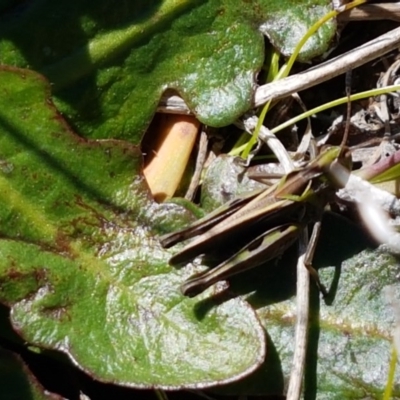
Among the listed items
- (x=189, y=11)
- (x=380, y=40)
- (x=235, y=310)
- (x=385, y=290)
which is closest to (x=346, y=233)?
(x=385, y=290)

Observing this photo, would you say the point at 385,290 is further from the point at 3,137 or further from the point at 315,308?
the point at 3,137

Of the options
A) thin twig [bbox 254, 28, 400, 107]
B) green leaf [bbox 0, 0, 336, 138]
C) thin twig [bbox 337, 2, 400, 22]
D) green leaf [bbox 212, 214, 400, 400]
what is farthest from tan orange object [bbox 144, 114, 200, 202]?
thin twig [bbox 337, 2, 400, 22]

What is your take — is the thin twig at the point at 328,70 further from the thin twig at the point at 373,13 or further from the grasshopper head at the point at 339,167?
the grasshopper head at the point at 339,167

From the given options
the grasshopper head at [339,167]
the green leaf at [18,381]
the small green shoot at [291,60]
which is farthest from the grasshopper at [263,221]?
the green leaf at [18,381]

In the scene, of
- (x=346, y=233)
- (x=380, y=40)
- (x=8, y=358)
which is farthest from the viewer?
(x=380, y=40)

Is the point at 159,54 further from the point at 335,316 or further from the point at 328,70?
the point at 335,316

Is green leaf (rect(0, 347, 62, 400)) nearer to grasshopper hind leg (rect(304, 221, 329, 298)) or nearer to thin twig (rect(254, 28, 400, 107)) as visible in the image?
grasshopper hind leg (rect(304, 221, 329, 298))

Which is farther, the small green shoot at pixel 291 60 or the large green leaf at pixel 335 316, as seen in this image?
the small green shoot at pixel 291 60
